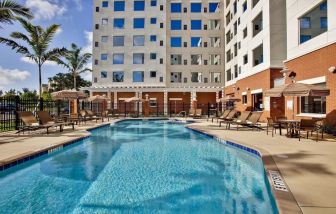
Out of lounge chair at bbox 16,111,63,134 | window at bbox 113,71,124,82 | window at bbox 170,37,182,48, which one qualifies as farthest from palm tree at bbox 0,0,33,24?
window at bbox 170,37,182,48

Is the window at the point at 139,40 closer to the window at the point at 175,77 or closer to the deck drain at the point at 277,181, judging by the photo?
the window at the point at 175,77

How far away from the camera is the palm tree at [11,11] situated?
11.0m

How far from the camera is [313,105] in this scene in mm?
14195

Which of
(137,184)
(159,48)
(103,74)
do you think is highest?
(159,48)

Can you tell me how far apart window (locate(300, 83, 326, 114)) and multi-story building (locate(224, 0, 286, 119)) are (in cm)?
313

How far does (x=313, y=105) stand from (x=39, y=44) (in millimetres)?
18786

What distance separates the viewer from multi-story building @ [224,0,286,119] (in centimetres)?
1797

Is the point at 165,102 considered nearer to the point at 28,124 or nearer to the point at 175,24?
the point at 175,24

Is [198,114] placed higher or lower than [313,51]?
lower

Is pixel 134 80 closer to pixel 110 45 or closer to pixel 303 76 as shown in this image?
pixel 110 45

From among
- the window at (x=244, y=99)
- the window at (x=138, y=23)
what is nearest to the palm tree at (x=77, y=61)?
the window at (x=138, y=23)

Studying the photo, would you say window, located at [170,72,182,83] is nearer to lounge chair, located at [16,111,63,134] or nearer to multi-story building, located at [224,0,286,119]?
multi-story building, located at [224,0,286,119]

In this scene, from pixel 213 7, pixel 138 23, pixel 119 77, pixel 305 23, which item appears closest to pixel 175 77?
pixel 119 77

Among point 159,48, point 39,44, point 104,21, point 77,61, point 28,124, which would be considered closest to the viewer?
point 28,124
